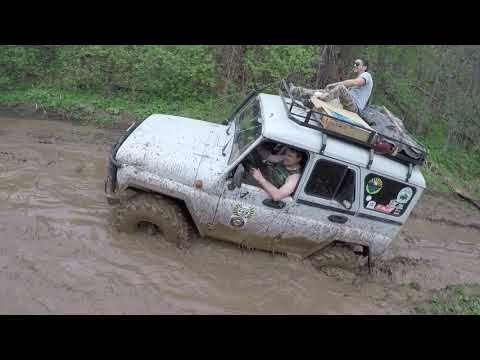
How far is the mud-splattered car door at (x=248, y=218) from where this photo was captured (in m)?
4.22

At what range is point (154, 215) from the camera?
171 inches

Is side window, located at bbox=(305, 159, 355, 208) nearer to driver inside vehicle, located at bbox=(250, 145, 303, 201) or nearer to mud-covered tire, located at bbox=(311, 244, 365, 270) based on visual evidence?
driver inside vehicle, located at bbox=(250, 145, 303, 201)

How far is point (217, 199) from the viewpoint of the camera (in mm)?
4223

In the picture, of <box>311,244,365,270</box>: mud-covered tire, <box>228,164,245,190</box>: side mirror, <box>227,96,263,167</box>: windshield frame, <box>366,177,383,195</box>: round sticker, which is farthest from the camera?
<box>311,244,365,270</box>: mud-covered tire

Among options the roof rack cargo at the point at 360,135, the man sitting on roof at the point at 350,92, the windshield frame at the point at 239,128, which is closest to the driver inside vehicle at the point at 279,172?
the windshield frame at the point at 239,128

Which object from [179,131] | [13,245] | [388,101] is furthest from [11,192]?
[388,101]

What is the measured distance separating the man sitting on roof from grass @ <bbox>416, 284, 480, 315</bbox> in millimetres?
2716

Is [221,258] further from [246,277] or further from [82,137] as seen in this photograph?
[82,137]

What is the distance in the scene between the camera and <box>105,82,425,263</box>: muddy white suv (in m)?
4.14

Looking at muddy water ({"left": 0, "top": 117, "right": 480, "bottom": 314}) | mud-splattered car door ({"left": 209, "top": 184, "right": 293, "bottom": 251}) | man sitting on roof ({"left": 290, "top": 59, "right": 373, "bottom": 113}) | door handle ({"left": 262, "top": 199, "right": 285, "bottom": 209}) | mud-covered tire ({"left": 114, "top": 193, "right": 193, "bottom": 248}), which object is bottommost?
muddy water ({"left": 0, "top": 117, "right": 480, "bottom": 314})

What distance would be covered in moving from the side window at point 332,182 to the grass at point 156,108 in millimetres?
4341

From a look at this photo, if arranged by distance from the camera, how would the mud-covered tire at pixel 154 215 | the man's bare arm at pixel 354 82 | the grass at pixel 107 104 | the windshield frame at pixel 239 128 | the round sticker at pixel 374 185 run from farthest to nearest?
1. the grass at pixel 107 104
2. the man's bare arm at pixel 354 82
3. the mud-covered tire at pixel 154 215
4. the round sticker at pixel 374 185
5. the windshield frame at pixel 239 128

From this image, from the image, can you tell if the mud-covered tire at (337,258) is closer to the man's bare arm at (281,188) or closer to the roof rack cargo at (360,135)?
the man's bare arm at (281,188)

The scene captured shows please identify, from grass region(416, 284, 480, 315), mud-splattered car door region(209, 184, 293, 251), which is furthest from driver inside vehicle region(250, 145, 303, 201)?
grass region(416, 284, 480, 315)
